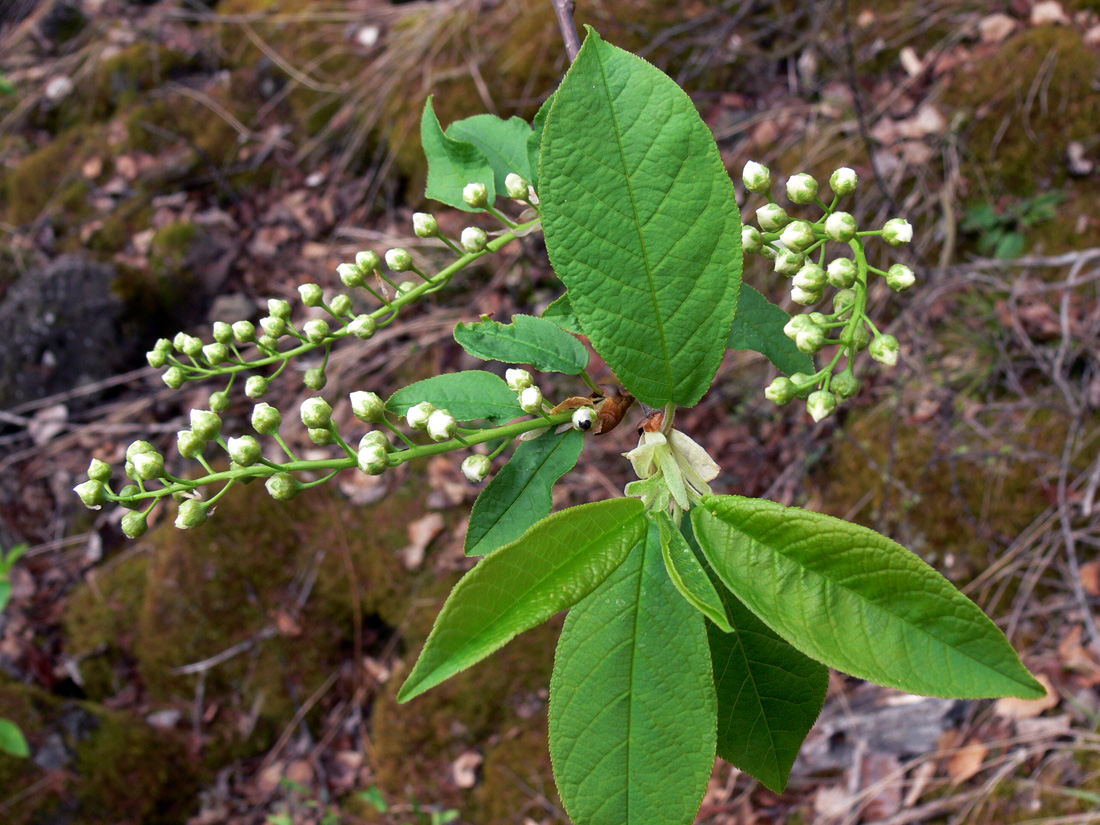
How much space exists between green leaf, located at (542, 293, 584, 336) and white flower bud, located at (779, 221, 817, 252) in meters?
0.29

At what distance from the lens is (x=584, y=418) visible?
93 cm

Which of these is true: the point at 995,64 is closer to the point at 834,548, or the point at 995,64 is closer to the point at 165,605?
the point at 834,548

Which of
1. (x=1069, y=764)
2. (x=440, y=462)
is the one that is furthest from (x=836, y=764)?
(x=440, y=462)

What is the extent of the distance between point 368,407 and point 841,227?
62cm

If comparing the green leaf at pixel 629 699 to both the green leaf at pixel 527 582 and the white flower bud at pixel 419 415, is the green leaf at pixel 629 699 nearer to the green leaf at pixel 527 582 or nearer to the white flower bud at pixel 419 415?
the green leaf at pixel 527 582

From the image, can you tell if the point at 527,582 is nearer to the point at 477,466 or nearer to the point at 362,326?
the point at 477,466

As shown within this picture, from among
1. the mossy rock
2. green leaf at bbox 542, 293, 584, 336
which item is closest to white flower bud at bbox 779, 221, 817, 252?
green leaf at bbox 542, 293, 584, 336

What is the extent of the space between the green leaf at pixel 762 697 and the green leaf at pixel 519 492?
183 mm

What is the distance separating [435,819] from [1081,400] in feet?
8.88

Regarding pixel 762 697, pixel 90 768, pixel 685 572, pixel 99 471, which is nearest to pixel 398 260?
pixel 99 471

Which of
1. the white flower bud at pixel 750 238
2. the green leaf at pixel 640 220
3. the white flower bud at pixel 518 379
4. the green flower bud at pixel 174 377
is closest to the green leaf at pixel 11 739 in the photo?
the green flower bud at pixel 174 377

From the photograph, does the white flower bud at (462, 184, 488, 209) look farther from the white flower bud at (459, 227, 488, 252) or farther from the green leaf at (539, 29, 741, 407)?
the green leaf at (539, 29, 741, 407)

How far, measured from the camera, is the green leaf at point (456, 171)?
46.6 inches

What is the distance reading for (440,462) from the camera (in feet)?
11.3
